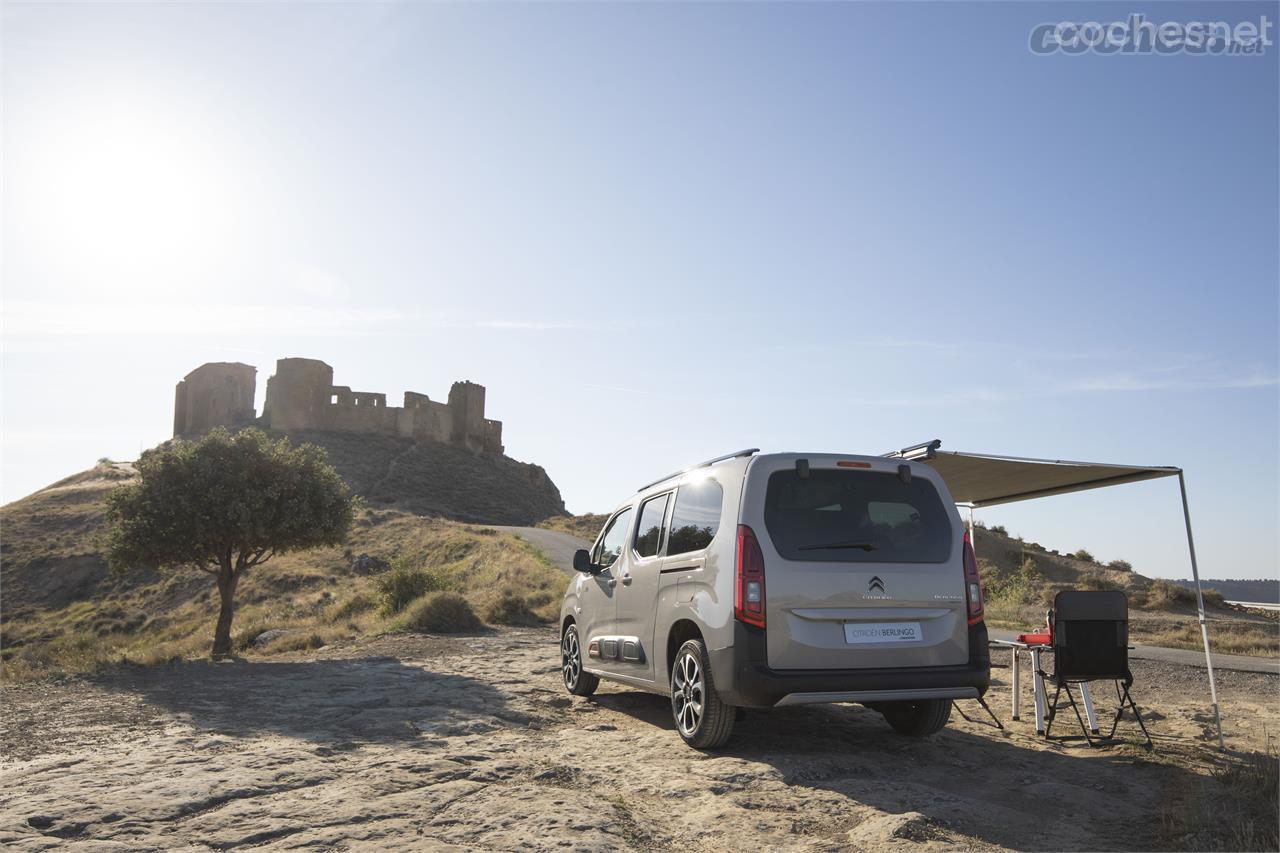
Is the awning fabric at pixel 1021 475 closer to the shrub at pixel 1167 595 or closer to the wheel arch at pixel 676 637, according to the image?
the wheel arch at pixel 676 637

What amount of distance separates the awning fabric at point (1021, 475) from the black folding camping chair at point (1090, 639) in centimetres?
123

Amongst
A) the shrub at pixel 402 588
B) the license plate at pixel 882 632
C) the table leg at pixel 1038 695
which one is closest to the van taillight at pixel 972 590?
the license plate at pixel 882 632

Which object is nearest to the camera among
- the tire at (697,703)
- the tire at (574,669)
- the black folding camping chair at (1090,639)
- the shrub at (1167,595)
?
the tire at (697,703)

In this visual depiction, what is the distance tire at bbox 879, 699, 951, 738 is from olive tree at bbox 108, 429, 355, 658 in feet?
41.7

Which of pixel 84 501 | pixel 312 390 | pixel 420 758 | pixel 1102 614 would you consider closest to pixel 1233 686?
pixel 1102 614

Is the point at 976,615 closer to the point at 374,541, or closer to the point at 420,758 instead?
the point at 420,758

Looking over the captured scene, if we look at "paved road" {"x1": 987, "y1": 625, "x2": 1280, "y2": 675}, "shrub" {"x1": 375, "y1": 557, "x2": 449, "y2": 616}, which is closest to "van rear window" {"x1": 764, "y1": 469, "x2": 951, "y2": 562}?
"paved road" {"x1": 987, "y1": 625, "x2": 1280, "y2": 675}

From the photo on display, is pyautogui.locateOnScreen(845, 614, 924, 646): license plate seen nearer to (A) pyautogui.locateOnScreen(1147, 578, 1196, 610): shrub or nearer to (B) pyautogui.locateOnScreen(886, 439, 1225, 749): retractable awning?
(B) pyautogui.locateOnScreen(886, 439, 1225, 749): retractable awning

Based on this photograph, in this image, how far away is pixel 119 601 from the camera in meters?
40.8

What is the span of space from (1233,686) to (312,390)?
74438mm

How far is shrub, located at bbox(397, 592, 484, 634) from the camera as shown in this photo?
15901 mm

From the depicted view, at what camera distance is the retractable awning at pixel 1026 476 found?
7277 mm

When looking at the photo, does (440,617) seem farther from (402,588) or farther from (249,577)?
(249,577)

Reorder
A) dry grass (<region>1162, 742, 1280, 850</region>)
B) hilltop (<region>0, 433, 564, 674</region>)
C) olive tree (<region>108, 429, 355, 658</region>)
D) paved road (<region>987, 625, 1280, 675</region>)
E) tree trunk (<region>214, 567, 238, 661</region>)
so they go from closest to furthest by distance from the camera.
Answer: dry grass (<region>1162, 742, 1280, 850</region>) < paved road (<region>987, 625, 1280, 675</region>) < olive tree (<region>108, 429, 355, 658</region>) < tree trunk (<region>214, 567, 238, 661</region>) < hilltop (<region>0, 433, 564, 674</region>)
